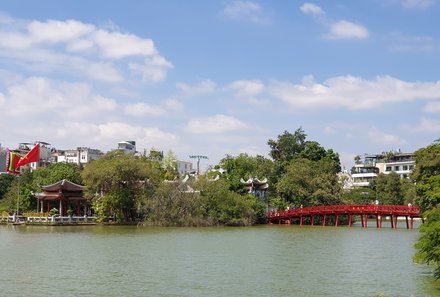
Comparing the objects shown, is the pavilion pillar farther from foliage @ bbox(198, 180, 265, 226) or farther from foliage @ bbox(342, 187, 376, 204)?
foliage @ bbox(342, 187, 376, 204)

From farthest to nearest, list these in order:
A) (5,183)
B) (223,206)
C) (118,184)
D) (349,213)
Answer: (5,183), (349,213), (118,184), (223,206)

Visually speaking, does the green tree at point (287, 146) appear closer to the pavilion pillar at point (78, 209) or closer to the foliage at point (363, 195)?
the foliage at point (363, 195)

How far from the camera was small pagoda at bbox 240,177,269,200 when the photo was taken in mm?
62281

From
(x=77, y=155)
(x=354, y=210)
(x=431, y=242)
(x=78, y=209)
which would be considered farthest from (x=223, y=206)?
(x=77, y=155)

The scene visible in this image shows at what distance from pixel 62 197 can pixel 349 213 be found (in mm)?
26254

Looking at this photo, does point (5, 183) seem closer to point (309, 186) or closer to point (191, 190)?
point (191, 190)

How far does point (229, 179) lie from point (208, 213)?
26.3ft

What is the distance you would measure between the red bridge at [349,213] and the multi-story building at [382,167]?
4434 cm

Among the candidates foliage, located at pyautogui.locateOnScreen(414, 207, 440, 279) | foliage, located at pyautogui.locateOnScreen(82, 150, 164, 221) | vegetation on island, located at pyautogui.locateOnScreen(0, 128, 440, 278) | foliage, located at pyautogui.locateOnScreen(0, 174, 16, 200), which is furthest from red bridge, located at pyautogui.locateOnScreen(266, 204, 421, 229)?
foliage, located at pyautogui.locateOnScreen(0, 174, 16, 200)

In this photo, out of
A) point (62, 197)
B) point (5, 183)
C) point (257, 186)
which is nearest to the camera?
point (62, 197)

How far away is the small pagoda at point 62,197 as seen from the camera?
52.9 meters

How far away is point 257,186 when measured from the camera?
63750 millimetres

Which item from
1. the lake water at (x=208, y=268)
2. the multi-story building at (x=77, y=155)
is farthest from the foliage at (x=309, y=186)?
the multi-story building at (x=77, y=155)

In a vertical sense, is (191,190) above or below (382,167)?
below
